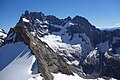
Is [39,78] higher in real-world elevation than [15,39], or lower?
lower

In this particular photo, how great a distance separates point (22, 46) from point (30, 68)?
15.0 meters

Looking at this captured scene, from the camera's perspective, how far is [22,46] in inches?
2672

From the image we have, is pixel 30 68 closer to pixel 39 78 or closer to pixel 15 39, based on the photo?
pixel 39 78

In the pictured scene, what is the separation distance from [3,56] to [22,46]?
19.7 feet

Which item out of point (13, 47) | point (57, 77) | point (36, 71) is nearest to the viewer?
point (36, 71)

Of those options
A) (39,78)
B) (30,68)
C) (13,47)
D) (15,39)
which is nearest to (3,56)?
(13,47)

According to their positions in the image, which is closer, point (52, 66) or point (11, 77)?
point (11, 77)

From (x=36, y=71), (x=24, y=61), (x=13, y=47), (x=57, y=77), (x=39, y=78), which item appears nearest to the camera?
(x=39, y=78)

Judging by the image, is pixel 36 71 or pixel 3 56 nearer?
pixel 36 71

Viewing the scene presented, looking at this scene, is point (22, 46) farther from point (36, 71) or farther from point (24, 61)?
point (36, 71)

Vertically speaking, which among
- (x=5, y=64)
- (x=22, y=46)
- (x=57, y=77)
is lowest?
(x=57, y=77)

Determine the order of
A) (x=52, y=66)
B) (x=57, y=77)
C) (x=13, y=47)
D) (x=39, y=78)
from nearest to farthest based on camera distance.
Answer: (x=39, y=78) < (x=57, y=77) < (x=13, y=47) < (x=52, y=66)

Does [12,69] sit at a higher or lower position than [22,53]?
lower

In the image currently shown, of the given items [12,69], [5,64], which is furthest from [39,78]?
[5,64]
